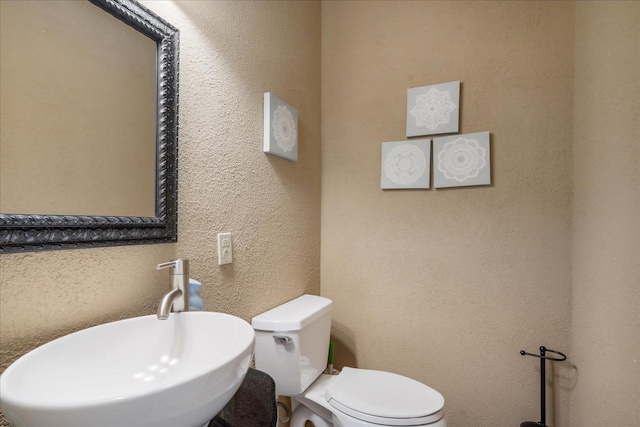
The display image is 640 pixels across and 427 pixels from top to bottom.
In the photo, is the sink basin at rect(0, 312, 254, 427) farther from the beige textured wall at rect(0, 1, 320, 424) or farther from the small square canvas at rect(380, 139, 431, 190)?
the small square canvas at rect(380, 139, 431, 190)

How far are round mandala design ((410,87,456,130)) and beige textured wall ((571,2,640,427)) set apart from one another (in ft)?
1.75

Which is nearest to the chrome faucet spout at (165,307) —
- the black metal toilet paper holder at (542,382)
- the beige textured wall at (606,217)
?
the beige textured wall at (606,217)

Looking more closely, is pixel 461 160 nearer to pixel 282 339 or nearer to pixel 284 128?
pixel 284 128

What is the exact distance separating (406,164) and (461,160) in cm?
26

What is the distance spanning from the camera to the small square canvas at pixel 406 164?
5.34ft

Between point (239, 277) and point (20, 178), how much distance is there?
741 millimetres

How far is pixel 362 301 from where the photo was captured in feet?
5.86

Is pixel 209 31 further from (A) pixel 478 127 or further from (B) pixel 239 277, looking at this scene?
(A) pixel 478 127

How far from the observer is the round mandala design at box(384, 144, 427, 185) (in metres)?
1.64

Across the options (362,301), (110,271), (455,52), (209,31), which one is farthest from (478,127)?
(110,271)

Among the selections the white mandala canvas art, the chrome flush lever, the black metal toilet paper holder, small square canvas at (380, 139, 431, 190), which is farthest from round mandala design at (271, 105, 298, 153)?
the black metal toilet paper holder

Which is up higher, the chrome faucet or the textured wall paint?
the textured wall paint

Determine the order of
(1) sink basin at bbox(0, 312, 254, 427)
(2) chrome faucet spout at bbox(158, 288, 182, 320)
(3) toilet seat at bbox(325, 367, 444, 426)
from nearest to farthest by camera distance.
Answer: (1) sink basin at bbox(0, 312, 254, 427) < (2) chrome faucet spout at bbox(158, 288, 182, 320) < (3) toilet seat at bbox(325, 367, 444, 426)

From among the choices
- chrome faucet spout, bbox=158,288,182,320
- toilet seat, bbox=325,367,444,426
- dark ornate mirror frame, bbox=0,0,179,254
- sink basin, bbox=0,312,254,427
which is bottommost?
toilet seat, bbox=325,367,444,426
